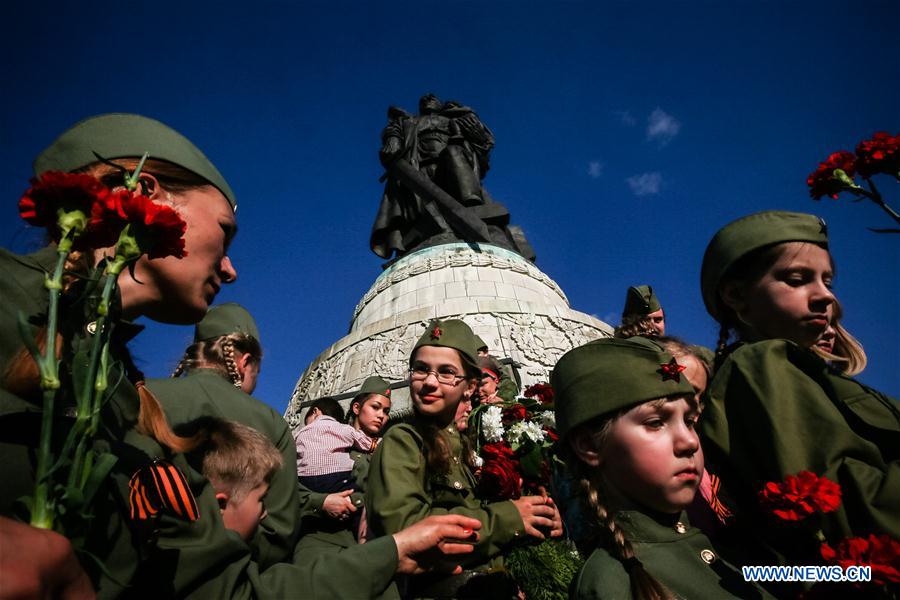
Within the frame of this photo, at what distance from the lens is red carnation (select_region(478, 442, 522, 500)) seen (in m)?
3.06

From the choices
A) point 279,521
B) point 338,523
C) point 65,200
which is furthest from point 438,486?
point 65,200

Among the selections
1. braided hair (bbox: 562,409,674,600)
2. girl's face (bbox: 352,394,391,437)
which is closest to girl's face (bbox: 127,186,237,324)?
braided hair (bbox: 562,409,674,600)

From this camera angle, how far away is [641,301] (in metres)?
5.09

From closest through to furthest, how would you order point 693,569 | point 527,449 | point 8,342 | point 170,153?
point 8,342
point 170,153
point 693,569
point 527,449

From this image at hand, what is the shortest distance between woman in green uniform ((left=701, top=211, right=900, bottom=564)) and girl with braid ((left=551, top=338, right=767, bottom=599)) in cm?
20

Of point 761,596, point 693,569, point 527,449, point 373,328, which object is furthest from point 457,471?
point 373,328

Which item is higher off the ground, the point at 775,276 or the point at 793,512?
the point at 775,276

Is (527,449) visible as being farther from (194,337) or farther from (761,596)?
(194,337)

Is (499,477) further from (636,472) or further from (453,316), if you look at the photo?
(453,316)

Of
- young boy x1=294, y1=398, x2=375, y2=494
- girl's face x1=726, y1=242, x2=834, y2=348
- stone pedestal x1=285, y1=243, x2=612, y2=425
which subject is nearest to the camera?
girl's face x1=726, y1=242, x2=834, y2=348

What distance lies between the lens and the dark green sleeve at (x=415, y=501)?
2805 mm

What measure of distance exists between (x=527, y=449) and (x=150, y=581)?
7.19ft

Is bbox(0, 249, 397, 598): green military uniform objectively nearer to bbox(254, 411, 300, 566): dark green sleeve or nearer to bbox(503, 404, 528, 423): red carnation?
bbox(254, 411, 300, 566): dark green sleeve

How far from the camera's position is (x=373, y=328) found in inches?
446
